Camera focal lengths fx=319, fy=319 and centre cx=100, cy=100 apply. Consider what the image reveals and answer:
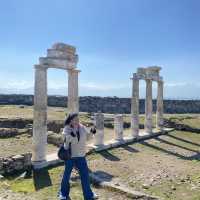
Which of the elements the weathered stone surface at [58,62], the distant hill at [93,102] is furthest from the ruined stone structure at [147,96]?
the distant hill at [93,102]

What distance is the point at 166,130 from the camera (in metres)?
27.6

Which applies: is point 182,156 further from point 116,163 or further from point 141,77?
point 141,77

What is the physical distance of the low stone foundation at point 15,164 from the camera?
12617mm

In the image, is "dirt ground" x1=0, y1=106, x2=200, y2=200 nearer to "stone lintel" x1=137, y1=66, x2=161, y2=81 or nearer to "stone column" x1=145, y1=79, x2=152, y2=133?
"stone column" x1=145, y1=79, x2=152, y2=133

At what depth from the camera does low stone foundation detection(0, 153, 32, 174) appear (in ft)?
41.4

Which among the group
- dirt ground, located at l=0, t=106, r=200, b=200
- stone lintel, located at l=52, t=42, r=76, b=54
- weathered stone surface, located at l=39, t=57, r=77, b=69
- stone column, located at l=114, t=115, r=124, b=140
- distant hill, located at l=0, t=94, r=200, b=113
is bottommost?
dirt ground, located at l=0, t=106, r=200, b=200

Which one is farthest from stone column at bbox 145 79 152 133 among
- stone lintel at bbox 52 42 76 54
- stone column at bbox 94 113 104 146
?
stone lintel at bbox 52 42 76 54

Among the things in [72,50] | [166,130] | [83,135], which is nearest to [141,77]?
[166,130]

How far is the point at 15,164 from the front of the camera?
13.0m

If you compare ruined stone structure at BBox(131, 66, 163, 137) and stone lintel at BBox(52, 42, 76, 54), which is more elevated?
stone lintel at BBox(52, 42, 76, 54)

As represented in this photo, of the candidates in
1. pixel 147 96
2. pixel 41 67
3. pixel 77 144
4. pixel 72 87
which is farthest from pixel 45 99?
pixel 147 96

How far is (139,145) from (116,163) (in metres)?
6.30

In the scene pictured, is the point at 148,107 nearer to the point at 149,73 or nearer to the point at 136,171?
the point at 149,73

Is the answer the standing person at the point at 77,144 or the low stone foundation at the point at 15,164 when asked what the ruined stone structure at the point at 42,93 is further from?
the standing person at the point at 77,144
